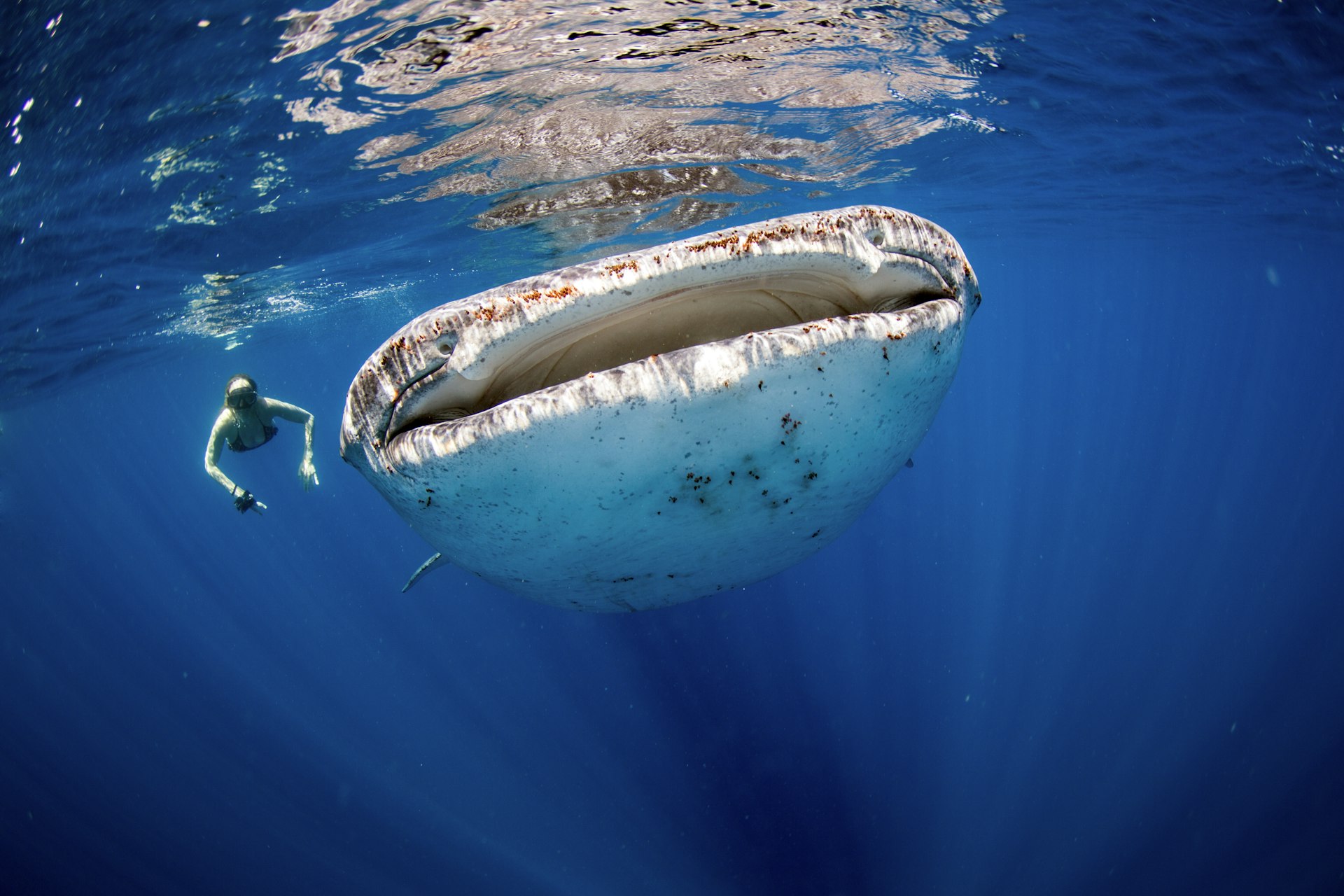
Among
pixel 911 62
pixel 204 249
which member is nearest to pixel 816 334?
pixel 911 62

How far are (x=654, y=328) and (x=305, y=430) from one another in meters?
5.88

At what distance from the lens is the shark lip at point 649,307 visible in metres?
1.43

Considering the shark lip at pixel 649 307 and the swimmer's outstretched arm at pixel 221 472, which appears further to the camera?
the swimmer's outstretched arm at pixel 221 472

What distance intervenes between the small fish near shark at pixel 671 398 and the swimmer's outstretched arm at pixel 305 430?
413cm

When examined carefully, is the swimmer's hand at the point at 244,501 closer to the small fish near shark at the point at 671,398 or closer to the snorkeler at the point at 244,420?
the snorkeler at the point at 244,420

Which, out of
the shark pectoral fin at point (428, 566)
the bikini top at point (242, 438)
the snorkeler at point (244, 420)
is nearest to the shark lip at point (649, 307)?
the shark pectoral fin at point (428, 566)

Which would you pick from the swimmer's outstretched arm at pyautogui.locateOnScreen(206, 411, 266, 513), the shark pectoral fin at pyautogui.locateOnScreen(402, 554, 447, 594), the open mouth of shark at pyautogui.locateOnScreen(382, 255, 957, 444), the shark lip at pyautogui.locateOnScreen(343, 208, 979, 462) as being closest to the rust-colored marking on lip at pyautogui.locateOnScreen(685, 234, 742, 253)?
the shark lip at pyautogui.locateOnScreen(343, 208, 979, 462)

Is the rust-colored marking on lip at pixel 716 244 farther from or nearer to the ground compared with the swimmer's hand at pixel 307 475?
farther from the ground

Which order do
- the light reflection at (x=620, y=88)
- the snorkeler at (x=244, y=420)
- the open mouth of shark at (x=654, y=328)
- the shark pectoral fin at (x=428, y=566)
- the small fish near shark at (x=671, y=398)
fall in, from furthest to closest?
1. the snorkeler at (x=244, y=420)
2. the light reflection at (x=620, y=88)
3. the shark pectoral fin at (x=428, y=566)
4. the open mouth of shark at (x=654, y=328)
5. the small fish near shark at (x=671, y=398)

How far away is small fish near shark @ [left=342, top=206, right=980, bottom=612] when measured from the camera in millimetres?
1340

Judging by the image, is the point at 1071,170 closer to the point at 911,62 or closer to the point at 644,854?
the point at 911,62

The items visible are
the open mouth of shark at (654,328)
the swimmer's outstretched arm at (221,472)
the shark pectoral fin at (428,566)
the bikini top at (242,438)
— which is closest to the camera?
the open mouth of shark at (654,328)

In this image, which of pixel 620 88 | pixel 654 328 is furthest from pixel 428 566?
pixel 620 88

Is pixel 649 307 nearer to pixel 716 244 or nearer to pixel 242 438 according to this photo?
pixel 716 244
